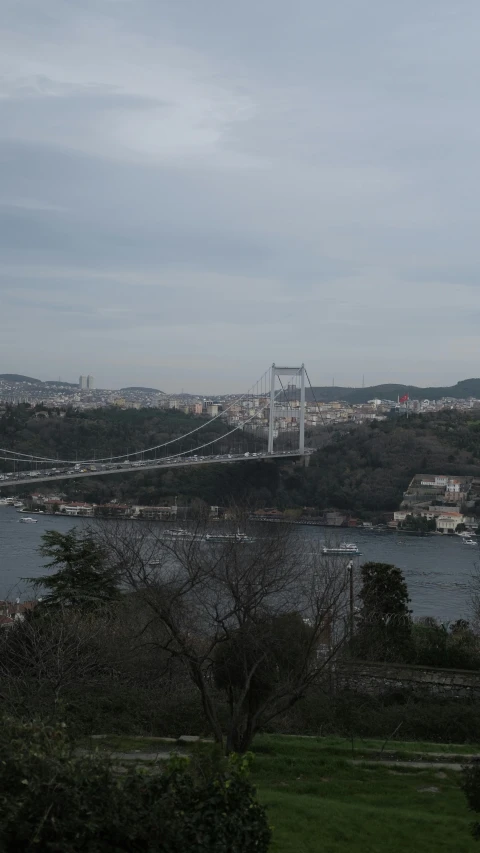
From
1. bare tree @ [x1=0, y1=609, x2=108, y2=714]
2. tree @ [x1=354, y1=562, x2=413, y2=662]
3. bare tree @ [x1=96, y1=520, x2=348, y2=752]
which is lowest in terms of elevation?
tree @ [x1=354, y1=562, x2=413, y2=662]

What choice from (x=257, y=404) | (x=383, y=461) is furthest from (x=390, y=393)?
(x=383, y=461)

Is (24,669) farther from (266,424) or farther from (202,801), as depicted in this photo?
(266,424)

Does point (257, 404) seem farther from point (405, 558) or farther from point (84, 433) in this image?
point (405, 558)

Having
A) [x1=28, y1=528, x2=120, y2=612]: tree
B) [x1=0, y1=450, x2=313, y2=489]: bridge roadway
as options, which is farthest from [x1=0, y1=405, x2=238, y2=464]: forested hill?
[x1=28, y1=528, x2=120, y2=612]: tree

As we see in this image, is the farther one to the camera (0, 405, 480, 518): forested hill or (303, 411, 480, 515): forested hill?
(303, 411, 480, 515): forested hill

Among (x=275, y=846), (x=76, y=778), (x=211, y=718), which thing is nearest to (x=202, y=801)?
(x=76, y=778)

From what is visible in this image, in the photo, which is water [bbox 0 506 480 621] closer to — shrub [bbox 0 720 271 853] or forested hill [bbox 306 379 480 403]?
shrub [bbox 0 720 271 853]
